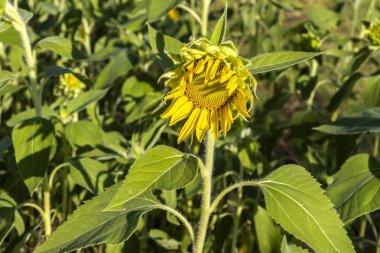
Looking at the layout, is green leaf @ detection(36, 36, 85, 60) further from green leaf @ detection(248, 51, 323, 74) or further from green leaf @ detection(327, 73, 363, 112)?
green leaf @ detection(327, 73, 363, 112)

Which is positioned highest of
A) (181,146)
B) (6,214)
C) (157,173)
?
(157,173)

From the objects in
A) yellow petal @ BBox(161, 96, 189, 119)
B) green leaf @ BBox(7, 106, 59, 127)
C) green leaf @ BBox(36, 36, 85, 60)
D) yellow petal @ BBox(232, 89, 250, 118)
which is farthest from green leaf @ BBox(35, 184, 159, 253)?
green leaf @ BBox(7, 106, 59, 127)

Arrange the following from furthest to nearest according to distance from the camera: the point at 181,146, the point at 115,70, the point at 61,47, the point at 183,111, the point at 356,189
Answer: the point at 181,146 → the point at 115,70 → the point at 61,47 → the point at 356,189 → the point at 183,111

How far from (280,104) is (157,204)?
1446 millimetres

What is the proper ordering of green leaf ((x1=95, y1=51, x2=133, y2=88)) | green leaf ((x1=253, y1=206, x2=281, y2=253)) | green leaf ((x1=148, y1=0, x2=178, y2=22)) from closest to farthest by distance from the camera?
green leaf ((x1=253, y1=206, x2=281, y2=253)), green leaf ((x1=148, y1=0, x2=178, y2=22)), green leaf ((x1=95, y1=51, x2=133, y2=88))

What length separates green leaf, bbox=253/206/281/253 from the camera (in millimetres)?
2043

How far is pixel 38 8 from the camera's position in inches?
138

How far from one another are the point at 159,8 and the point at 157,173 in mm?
1197

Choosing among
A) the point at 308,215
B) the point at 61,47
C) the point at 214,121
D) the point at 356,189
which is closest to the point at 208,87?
the point at 214,121

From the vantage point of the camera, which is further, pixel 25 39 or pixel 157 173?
pixel 25 39

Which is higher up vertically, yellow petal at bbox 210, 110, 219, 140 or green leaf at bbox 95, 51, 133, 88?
yellow petal at bbox 210, 110, 219, 140

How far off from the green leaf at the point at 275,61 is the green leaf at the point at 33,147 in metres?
0.76

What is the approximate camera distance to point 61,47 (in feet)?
6.37

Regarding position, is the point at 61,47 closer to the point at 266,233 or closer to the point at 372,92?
the point at 266,233
